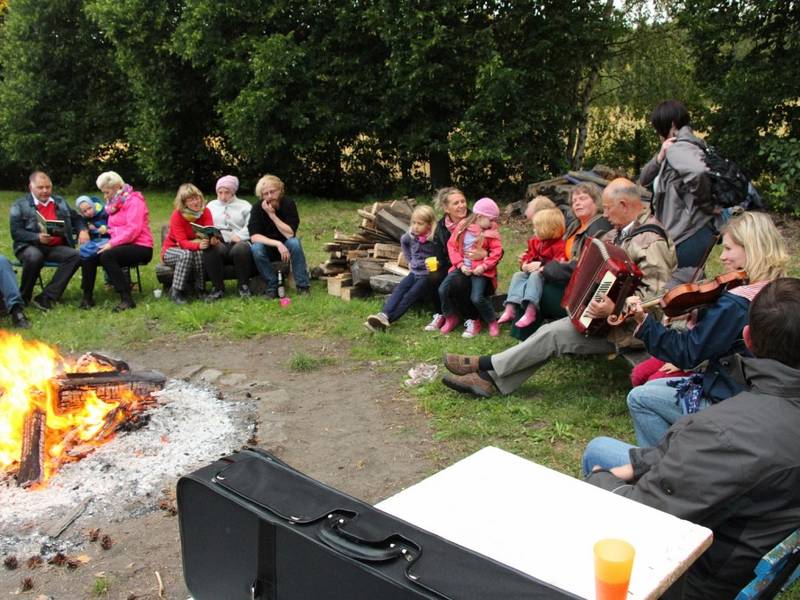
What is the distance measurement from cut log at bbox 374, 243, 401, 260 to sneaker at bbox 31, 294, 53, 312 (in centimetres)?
380

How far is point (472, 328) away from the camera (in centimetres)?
678

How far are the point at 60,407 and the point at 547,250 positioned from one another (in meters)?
4.08

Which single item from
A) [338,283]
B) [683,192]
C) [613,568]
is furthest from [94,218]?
[613,568]

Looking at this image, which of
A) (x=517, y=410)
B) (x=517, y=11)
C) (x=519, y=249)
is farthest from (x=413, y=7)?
(x=517, y=410)

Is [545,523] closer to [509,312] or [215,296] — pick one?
[509,312]

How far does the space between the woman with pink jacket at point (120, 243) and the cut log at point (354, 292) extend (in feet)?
7.95

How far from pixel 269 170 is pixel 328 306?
9.36 m

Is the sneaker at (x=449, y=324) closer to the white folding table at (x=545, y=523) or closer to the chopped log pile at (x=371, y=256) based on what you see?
the chopped log pile at (x=371, y=256)

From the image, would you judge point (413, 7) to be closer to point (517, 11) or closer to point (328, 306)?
point (517, 11)

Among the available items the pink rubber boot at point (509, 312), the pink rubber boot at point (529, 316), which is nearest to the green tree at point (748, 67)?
the pink rubber boot at point (509, 312)

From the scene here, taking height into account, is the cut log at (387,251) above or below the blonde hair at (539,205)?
below

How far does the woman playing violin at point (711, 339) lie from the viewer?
138 inches

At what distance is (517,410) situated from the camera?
5.08 m

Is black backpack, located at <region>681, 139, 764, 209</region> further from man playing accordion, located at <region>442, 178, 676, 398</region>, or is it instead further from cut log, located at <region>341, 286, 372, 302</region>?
cut log, located at <region>341, 286, 372, 302</region>
